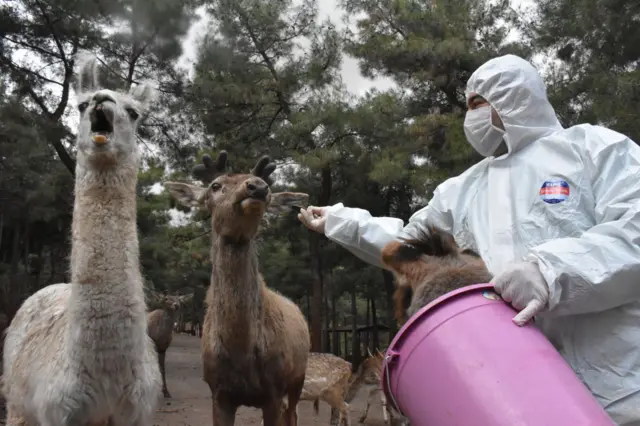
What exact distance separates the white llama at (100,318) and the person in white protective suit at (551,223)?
3.76 feet

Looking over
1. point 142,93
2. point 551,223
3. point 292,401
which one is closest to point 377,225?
point 551,223

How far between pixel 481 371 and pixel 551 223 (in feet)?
2.49

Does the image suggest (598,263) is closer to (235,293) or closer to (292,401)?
(235,293)

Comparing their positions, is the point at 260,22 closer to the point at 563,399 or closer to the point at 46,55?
the point at 46,55

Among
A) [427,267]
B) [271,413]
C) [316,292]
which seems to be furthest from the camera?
[316,292]

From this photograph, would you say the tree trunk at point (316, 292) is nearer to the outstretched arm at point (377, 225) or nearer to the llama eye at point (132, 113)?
the llama eye at point (132, 113)

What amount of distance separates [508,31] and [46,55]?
28.3 feet

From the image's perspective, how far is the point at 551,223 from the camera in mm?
2174

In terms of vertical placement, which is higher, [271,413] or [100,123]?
[100,123]

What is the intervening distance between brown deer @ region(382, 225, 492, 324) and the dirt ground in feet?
24.7

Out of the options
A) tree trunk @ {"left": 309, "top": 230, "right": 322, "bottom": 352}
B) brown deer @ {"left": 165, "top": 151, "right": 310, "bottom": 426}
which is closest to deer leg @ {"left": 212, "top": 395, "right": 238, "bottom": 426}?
brown deer @ {"left": 165, "top": 151, "right": 310, "bottom": 426}

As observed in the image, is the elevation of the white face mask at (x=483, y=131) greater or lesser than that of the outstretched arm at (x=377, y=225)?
greater

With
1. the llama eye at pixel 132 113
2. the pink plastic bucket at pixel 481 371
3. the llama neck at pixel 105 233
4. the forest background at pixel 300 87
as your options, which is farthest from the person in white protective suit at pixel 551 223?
the forest background at pixel 300 87

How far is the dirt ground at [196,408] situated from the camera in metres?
9.58
